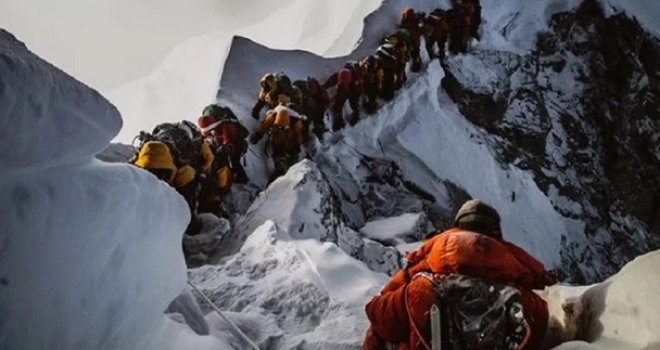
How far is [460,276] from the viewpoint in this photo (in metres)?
3.59

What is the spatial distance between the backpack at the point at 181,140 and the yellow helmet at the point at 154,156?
0.50 metres

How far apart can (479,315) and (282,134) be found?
6.89m

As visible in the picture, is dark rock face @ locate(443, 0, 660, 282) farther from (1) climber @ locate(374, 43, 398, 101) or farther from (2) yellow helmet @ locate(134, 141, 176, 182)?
(2) yellow helmet @ locate(134, 141, 176, 182)

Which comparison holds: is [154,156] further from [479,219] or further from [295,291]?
[479,219]

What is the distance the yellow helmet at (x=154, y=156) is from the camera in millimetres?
6458

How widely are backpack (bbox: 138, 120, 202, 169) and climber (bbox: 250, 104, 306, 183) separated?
7.87ft

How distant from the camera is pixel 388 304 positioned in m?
3.78

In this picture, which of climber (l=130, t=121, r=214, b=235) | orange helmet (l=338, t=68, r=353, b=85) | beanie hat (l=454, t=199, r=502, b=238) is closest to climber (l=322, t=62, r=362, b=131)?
orange helmet (l=338, t=68, r=353, b=85)

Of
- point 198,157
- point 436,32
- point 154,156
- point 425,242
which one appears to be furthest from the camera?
point 436,32

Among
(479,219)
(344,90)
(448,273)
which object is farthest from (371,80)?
(448,273)

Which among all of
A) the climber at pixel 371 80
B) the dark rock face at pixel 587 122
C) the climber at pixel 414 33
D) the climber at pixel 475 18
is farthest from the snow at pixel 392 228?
the climber at pixel 475 18

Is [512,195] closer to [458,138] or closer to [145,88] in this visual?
[458,138]

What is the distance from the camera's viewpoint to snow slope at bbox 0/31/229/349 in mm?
2523

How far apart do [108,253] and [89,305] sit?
24 cm
